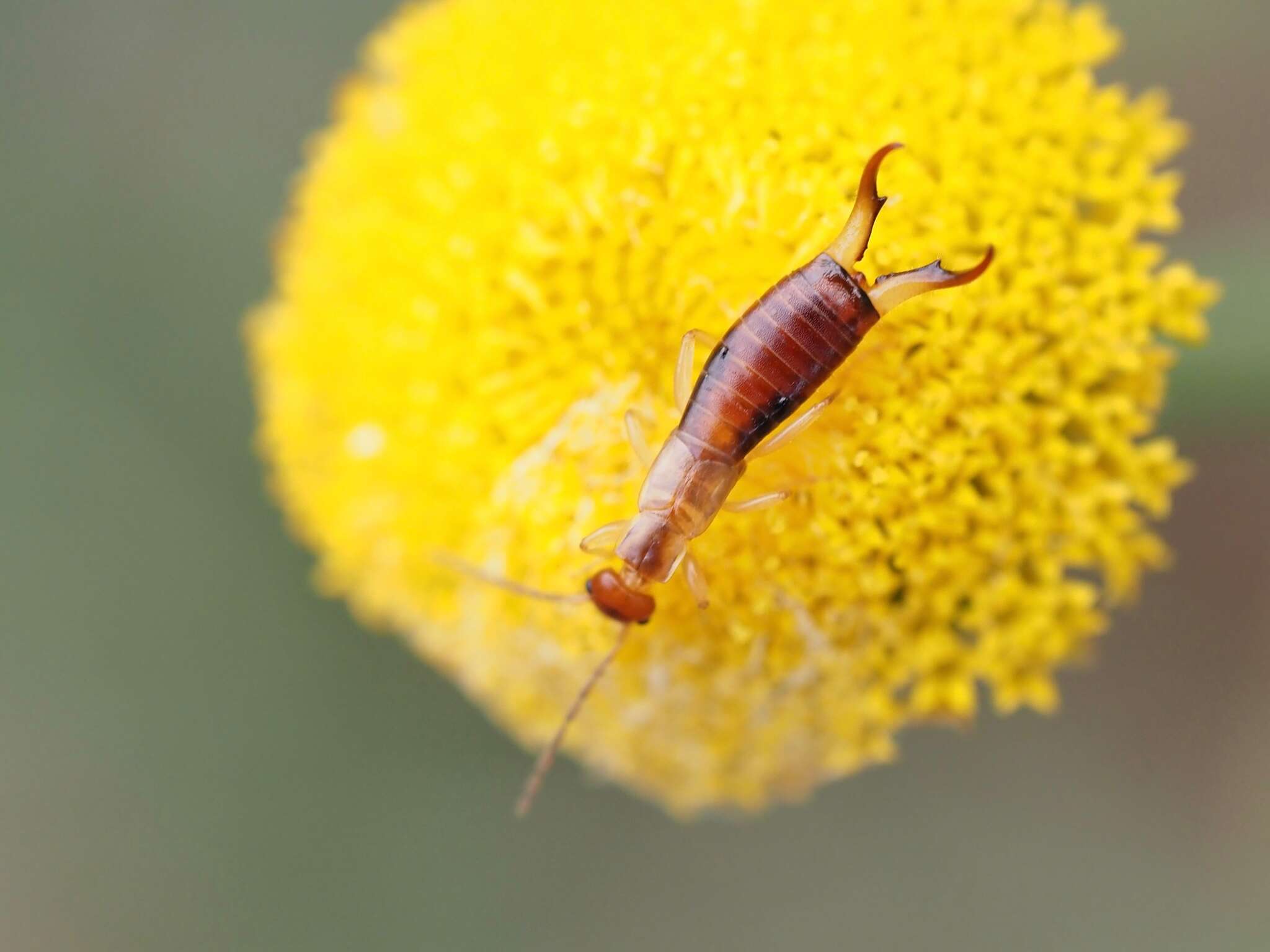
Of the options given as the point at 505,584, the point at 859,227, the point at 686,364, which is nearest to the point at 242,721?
the point at 505,584

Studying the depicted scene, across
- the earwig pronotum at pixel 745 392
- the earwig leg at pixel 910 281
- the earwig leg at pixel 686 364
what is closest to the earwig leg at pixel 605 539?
the earwig pronotum at pixel 745 392

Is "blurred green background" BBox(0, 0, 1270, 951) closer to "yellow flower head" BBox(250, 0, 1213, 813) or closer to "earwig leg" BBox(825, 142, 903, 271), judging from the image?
"yellow flower head" BBox(250, 0, 1213, 813)

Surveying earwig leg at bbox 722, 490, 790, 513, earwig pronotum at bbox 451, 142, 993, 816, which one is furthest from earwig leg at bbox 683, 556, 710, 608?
earwig leg at bbox 722, 490, 790, 513

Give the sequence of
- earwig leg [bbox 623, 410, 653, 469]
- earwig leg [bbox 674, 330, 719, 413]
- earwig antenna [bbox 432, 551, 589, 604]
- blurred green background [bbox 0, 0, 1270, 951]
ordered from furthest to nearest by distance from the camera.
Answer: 1. blurred green background [bbox 0, 0, 1270, 951]
2. earwig antenna [bbox 432, 551, 589, 604]
3. earwig leg [bbox 623, 410, 653, 469]
4. earwig leg [bbox 674, 330, 719, 413]

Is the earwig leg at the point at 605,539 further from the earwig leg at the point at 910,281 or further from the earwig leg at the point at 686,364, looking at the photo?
the earwig leg at the point at 910,281

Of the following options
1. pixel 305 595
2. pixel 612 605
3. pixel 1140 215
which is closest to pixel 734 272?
pixel 612 605

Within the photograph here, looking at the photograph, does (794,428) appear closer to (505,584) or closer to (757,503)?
(757,503)
